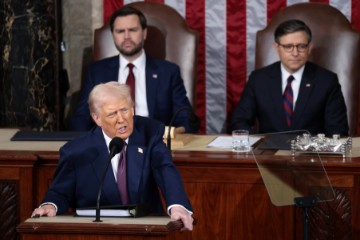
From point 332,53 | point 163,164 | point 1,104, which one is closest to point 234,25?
point 332,53

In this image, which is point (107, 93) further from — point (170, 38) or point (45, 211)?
point (170, 38)

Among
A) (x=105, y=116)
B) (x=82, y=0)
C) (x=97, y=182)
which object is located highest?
(x=82, y=0)

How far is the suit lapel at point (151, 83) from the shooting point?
20.9 ft

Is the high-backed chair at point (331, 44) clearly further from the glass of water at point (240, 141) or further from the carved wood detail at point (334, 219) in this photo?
the carved wood detail at point (334, 219)

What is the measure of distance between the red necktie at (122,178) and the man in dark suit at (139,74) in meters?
2.26

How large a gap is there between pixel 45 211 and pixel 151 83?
8.90ft

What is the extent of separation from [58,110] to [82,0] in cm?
92

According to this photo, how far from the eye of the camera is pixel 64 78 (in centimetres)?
713

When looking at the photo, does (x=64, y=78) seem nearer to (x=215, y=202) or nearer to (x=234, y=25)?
(x=234, y=25)

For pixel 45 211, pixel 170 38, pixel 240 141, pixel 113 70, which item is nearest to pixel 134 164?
pixel 45 211

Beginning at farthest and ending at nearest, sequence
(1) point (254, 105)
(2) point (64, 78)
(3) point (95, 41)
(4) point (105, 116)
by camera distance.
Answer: (2) point (64, 78)
(3) point (95, 41)
(1) point (254, 105)
(4) point (105, 116)

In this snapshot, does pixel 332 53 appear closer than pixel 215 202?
No

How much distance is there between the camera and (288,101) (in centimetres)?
610

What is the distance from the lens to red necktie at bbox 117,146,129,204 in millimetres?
4016
